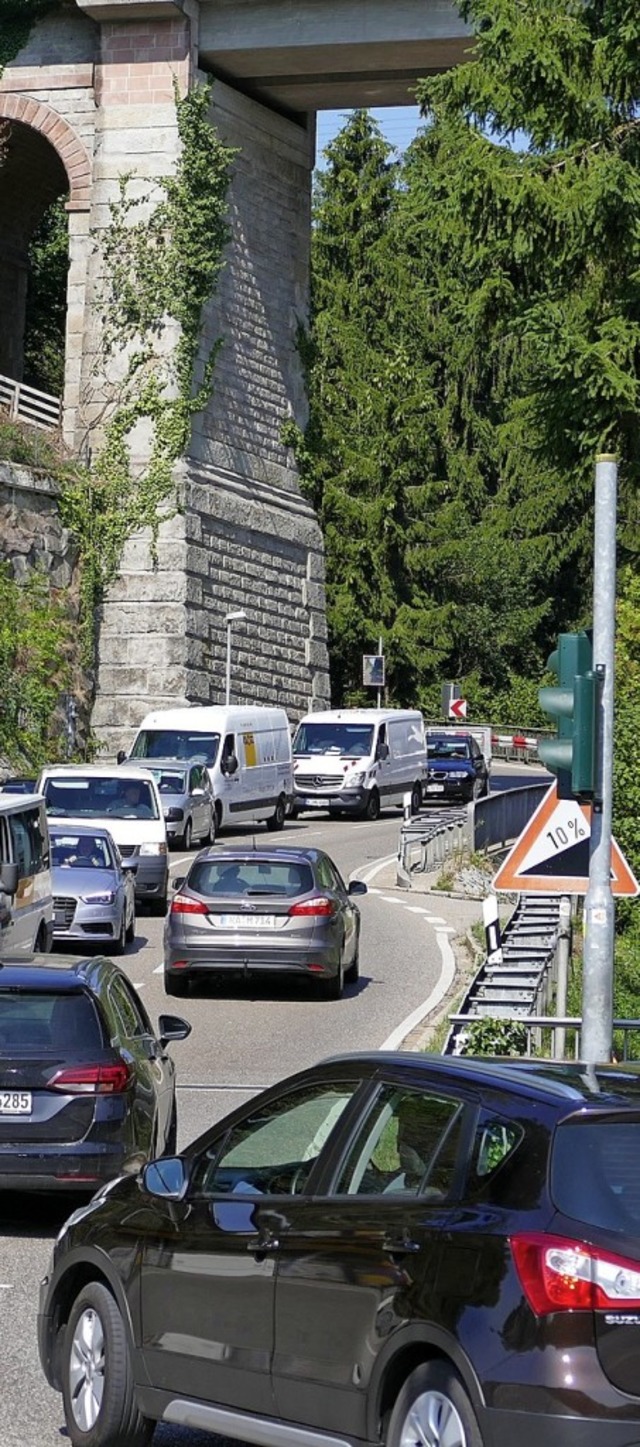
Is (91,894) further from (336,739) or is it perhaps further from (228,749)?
(336,739)

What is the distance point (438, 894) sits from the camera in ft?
113

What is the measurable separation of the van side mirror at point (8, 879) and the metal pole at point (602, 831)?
33.8ft

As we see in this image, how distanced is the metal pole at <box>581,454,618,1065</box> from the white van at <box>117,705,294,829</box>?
30.2m

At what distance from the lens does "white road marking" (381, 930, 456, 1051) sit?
735 inches

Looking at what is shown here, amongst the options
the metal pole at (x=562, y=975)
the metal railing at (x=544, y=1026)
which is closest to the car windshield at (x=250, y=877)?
the metal pole at (x=562, y=975)

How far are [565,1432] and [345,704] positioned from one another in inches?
2791

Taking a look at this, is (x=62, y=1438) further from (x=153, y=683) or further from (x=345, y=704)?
(x=345, y=704)

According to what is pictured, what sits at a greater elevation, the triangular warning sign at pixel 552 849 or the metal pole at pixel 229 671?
the metal pole at pixel 229 671

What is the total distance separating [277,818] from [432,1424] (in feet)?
128

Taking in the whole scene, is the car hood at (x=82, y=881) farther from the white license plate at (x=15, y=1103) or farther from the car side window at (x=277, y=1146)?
the car side window at (x=277, y=1146)

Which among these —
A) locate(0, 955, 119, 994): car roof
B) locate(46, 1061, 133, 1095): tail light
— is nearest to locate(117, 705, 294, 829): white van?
locate(0, 955, 119, 994): car roof

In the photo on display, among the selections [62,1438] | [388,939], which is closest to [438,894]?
[388,939]

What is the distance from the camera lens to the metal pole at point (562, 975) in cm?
1457

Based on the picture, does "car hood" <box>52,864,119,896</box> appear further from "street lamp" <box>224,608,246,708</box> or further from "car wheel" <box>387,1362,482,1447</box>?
"street lamp" <box>224,608,246,708</box>
